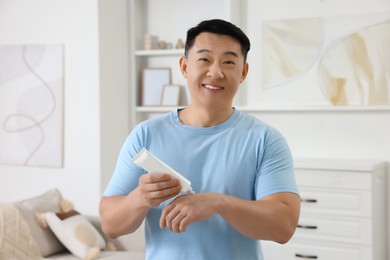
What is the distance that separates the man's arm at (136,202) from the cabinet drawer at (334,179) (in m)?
2.73

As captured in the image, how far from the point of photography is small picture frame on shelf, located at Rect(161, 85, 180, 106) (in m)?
5.01

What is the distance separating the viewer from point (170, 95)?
5.03 metres

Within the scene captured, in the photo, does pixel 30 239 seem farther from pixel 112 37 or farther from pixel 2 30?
pixel 2 30

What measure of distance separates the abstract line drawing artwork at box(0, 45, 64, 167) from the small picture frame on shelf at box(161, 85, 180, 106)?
803mm

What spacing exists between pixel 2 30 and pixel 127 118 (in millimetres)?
1245

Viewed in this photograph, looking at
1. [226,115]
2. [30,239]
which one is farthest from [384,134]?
[226,115]

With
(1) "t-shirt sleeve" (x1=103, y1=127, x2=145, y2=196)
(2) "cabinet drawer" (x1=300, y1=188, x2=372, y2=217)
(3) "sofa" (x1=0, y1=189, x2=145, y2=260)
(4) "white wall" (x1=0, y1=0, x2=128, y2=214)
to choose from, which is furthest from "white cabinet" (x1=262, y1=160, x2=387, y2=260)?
(1) "t-shirt sleeve" (x1=103, y1=127, x2=145, y2=196)

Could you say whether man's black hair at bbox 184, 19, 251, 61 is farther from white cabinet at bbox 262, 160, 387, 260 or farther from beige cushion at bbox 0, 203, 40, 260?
white cabinet at bbox 262, 160, 387, 260

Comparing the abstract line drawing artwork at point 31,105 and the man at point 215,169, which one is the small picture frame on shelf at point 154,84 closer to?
the abstract line drawing artwork at point 31,105

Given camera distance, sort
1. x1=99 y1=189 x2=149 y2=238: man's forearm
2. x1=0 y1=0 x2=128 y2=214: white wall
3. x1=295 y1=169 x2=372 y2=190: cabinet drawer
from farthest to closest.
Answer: x1=0 y1=0 x2=128 y2=214: white wall → x1=295 y1=169 x2=372 y2=190: cabinet drawer → x1=99 y1=189 x2=149 y2=238: man's forearm

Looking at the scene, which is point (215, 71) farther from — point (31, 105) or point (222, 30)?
point (31, 105)

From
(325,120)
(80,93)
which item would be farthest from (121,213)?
(80,93)

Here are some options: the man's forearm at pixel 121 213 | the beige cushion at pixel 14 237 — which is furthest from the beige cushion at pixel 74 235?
the man's forearm at pixel 121 213

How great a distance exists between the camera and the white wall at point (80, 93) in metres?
4.72
